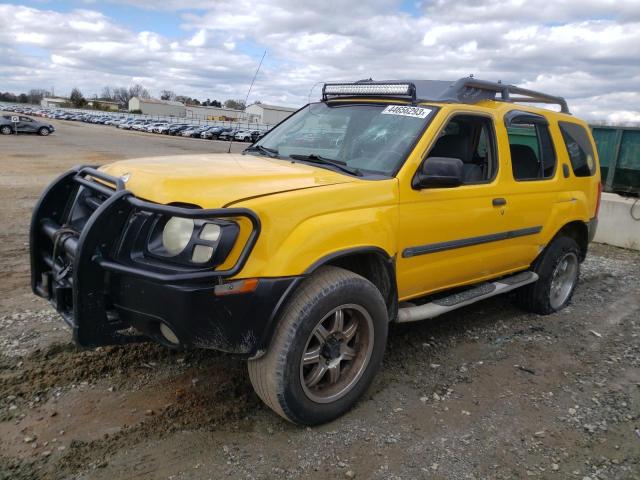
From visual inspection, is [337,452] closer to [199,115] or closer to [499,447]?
[499,447]

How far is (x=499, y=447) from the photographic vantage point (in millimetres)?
3174

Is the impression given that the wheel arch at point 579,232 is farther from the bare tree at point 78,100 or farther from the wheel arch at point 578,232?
the bare tree at point 78,100

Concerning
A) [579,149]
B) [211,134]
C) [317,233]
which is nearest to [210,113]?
[211,134]

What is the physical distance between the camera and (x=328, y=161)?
12.6 ft

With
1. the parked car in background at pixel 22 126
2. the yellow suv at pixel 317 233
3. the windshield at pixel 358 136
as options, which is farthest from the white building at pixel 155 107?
the yellow suv at pixel 317 233

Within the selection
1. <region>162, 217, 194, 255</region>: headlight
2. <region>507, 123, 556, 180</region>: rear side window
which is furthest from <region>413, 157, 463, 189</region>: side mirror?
<region>162, 217, 194, 255</region>: headlight

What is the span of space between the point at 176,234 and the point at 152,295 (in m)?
0.35

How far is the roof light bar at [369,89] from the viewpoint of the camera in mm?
4043

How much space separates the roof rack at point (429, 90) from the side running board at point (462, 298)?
1.54 metres

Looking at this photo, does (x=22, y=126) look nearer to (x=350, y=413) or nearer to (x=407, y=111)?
(x=407, y=111)

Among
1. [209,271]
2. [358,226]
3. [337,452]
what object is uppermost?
[358,226]

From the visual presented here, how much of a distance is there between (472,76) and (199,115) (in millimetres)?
90009

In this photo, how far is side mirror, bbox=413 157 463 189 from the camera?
11.7 feet

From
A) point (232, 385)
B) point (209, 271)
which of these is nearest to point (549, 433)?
point (232, 385)
